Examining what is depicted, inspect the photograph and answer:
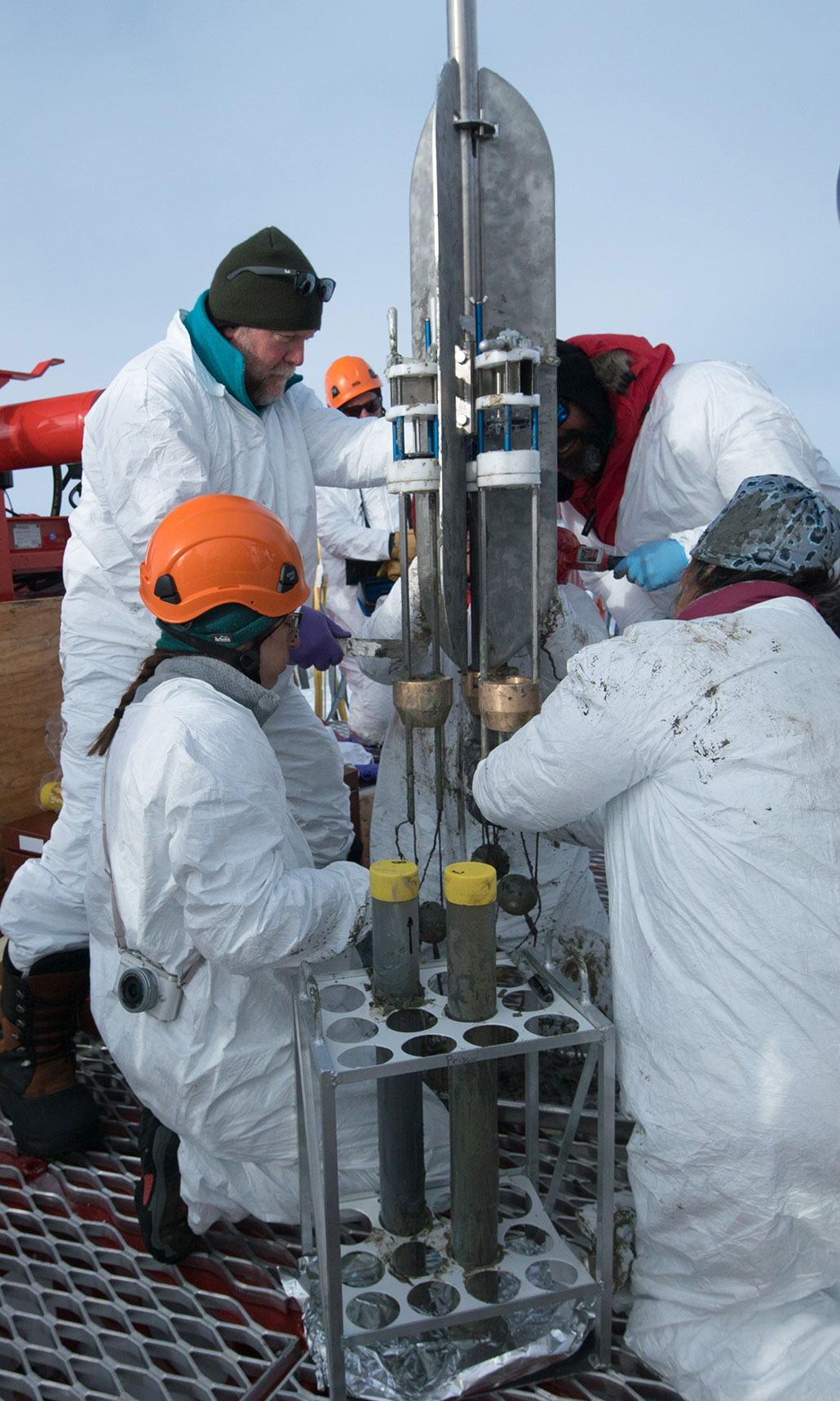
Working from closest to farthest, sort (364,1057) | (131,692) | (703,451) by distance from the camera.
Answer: (364,1057) < (131,692) < (703,451)

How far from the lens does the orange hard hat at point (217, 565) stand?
1600mm

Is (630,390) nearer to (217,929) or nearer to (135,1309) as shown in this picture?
(217,929)

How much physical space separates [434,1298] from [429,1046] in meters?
0.40

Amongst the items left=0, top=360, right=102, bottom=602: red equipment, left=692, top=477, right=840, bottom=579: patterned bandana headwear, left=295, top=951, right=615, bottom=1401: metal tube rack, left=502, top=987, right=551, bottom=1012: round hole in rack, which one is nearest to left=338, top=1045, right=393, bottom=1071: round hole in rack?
left=295, top=951, right=615, bottom=1401: metal tube rack

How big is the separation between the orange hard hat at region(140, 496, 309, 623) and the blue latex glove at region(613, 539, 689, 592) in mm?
807

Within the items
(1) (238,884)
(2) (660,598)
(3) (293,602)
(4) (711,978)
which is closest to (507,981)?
(4) (711,978)

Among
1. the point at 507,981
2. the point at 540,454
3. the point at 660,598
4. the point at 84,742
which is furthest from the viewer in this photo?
the point at 660,598

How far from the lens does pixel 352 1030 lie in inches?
55.4

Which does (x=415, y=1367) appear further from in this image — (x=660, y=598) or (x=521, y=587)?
(x=660, y=598)

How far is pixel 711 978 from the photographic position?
4.40ft

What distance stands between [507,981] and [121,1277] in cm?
83

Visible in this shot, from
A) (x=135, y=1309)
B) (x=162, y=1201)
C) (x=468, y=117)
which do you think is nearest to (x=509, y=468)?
(x=468, y=117)

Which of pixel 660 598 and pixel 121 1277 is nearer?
pixel 121 1277

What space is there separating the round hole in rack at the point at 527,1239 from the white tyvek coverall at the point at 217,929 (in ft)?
0.87
